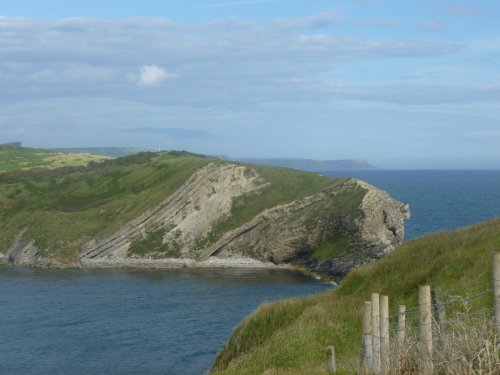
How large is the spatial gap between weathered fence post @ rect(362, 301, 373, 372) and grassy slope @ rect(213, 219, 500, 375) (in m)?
4.13

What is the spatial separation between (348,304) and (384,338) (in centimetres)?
1409

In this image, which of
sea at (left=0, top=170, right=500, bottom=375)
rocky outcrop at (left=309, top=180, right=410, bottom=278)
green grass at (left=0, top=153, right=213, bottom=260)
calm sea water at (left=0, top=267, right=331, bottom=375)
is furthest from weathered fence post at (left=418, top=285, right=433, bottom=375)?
green grass at (left=0, top=153, right=213, bottom=260)

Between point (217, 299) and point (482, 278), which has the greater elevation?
point (482, 278)

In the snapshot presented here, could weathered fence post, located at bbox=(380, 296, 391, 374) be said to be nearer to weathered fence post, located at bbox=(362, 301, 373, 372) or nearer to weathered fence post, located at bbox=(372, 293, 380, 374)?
weathered fence post, located at bbox=(372, 293, 380, 374)

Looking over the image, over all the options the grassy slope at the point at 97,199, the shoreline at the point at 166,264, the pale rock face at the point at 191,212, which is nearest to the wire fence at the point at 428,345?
the shoreline at the point at 166,264

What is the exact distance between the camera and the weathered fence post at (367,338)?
17859 mm

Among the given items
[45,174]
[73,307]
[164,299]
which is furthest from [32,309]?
[45,174]

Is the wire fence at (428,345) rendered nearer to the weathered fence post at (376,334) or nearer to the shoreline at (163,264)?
the weathered fence post at (376,334)

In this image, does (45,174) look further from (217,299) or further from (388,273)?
(388,273)

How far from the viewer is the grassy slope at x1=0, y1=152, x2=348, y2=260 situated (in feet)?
406

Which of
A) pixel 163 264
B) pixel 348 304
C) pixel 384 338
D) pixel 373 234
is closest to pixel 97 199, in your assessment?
pixel 163 264

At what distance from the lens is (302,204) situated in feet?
395

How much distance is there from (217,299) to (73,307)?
1740 cm

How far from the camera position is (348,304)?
31391 millimetres
